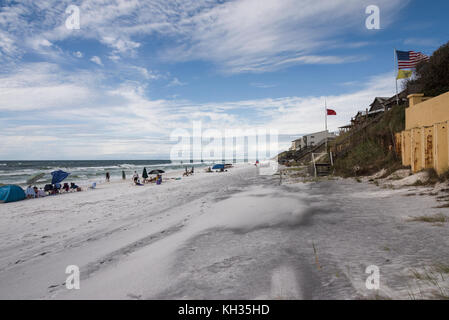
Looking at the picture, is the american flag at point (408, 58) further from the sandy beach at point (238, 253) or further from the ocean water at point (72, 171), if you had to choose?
the ocean water at point (72, 171)

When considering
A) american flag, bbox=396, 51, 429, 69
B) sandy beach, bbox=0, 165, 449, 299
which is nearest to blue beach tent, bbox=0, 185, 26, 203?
sandy beach, bbox=0, 165, 449, 299

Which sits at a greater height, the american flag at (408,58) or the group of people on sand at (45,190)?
the american flag at (408,58)

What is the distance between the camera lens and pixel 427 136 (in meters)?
11.3

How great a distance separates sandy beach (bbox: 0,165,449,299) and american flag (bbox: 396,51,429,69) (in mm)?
13207

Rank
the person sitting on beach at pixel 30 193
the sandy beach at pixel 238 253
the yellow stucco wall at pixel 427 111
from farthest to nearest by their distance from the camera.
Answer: the person sitting on beach at pixel 30 193
the yellow stucco wall at pixel 427 111
the sandy beach at pixel 238 253

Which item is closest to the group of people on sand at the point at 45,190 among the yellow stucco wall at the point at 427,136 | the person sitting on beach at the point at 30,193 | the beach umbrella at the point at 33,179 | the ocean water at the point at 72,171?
the person sitting on beach at the point at 30,193

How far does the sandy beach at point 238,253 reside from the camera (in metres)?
3.42

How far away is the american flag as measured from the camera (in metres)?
17.1

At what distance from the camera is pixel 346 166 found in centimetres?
1931

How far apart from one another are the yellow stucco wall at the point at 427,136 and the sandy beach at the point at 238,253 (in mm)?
3229

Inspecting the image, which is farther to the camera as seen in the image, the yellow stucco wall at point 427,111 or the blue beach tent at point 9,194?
the blue beach tent at point 9,194
